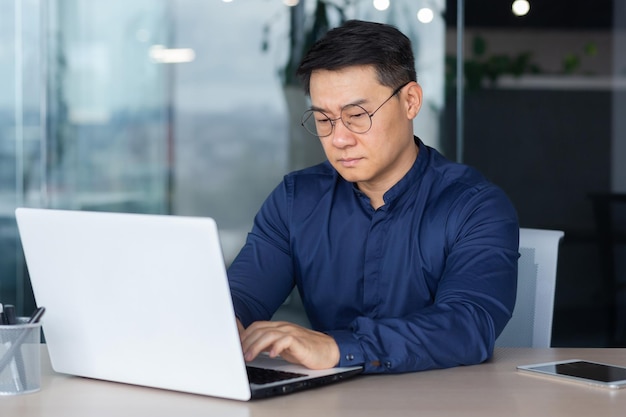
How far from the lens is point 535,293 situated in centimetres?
235

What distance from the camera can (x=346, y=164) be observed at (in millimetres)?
2197

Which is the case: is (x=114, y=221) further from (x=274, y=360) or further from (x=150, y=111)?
(x=150, y=111)

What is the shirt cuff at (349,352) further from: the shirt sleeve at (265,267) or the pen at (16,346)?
the pen at (16,346)

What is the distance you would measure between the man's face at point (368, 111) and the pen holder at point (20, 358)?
0.82 m

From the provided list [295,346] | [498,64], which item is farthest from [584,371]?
[498,64]

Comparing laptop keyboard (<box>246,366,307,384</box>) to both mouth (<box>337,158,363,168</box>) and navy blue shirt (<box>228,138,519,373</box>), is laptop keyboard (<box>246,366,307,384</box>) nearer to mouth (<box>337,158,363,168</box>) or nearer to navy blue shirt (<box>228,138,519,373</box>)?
navy blue shirt (<box>228,138,519,373</box>)

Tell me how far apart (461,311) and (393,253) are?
402 mm

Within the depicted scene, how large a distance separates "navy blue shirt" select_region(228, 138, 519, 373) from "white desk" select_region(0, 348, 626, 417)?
178mm

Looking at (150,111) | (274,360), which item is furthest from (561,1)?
(274,360)

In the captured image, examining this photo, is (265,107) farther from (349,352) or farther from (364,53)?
(349,352)

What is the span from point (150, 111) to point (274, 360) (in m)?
2.92

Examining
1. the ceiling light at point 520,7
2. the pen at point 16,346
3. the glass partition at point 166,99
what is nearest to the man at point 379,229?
the pen at point 16,346

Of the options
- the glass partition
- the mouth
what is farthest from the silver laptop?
the glass partition

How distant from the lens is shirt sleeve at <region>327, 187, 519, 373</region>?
1.77 m
